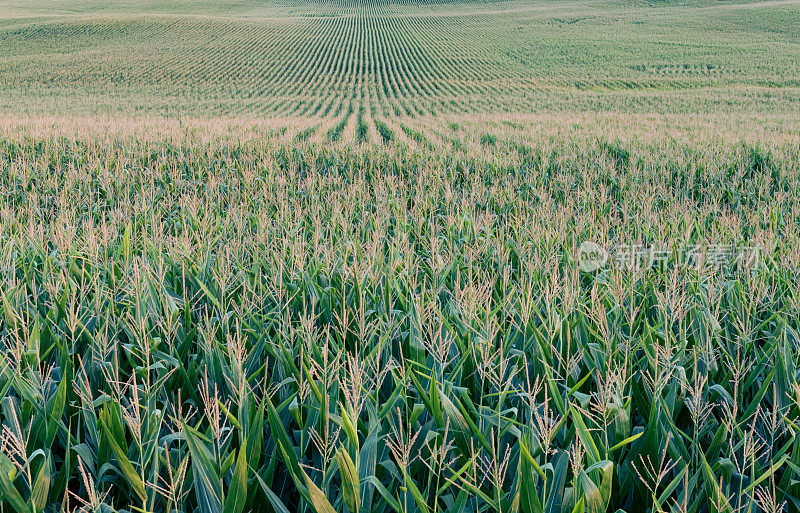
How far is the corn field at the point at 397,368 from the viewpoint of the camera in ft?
5.01

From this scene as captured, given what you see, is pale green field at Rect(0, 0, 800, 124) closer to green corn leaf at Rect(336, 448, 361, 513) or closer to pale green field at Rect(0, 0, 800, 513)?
pale green field at Rect(0, 0, 800, 513)

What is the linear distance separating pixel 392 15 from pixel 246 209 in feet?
321

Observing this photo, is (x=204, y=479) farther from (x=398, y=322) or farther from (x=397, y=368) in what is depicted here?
(x=398, y=322)

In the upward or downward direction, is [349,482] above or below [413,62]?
below

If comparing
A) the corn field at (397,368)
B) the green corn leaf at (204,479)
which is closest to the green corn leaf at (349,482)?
the corn field at (397,368)

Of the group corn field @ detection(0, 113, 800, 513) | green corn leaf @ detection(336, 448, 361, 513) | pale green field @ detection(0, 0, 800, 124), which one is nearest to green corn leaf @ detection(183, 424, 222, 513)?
corn field @ detection(0, 113, 800, 513)

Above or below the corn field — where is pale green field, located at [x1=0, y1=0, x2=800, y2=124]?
above

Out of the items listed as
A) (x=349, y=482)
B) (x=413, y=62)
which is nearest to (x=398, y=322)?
(x=349, y=482)

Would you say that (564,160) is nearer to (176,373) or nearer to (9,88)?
(176,373)

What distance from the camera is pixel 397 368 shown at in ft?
7.09

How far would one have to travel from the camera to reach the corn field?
153 cm

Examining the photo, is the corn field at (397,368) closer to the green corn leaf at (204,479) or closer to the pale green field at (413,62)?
the green corn leaf at (204,479)

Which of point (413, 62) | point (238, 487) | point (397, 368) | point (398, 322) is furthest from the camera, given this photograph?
point (413, 62)

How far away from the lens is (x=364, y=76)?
157 ft
